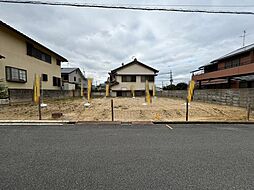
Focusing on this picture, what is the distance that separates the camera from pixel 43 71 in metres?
20.2

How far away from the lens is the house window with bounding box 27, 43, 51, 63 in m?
17.5

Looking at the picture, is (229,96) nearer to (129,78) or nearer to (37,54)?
(37,54)

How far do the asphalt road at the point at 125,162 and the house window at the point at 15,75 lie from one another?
10989mm

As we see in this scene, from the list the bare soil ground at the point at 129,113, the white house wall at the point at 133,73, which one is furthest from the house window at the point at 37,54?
the white house wall at the point at 133,73

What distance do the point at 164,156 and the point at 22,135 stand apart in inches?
175

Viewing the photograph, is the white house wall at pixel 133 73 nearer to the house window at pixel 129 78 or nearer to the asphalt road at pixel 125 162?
the house window at pixel 129 78

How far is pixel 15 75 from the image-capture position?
594 inches

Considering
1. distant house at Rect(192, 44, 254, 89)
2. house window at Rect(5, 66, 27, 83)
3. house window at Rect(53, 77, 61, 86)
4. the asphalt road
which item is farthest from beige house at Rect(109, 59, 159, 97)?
the asphalt road

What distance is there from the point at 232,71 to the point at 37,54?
23.3m

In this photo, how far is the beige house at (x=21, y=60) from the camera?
13.9 metres

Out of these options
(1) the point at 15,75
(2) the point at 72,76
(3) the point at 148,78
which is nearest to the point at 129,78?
(3) the point at 148,78

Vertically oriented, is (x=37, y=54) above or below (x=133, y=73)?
above

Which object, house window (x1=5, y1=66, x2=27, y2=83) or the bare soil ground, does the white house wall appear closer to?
house window (x1=5, y1=66, x2=27, y2=83)

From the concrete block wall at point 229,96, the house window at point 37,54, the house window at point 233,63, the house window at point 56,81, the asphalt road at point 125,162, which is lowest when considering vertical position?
the asphalt road at point 125,162
